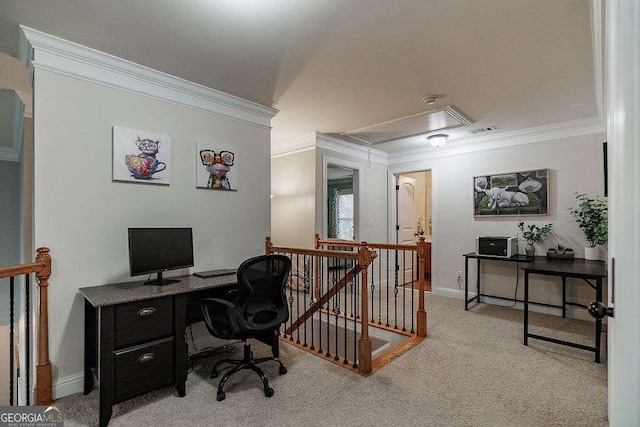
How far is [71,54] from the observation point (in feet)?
7.52

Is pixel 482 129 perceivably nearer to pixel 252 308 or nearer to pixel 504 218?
pixel 504 218

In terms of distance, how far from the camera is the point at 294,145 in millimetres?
4812

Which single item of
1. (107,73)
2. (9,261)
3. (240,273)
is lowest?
(9,261)

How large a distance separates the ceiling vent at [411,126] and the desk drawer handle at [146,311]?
326 centimetres

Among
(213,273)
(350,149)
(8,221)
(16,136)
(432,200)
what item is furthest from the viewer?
(432,200)

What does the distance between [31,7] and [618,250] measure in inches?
119

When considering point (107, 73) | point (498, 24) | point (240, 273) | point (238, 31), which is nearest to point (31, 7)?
point (107, 73)

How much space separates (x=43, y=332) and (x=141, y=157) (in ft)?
4.71

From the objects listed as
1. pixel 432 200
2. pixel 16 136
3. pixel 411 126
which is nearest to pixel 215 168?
pixel 411 126

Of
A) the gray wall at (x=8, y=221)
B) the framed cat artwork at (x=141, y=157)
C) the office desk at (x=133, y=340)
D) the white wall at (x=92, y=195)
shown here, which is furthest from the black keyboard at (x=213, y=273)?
the gray wall at (x=8, y=221)

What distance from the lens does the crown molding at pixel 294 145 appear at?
4.58m

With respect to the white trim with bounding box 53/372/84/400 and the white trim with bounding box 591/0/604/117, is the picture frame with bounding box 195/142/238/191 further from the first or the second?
the white trim with bounding box 591/0/604/117

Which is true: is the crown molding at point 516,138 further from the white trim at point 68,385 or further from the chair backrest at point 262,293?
the white trim at point 68,385

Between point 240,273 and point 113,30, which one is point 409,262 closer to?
point 240,273
